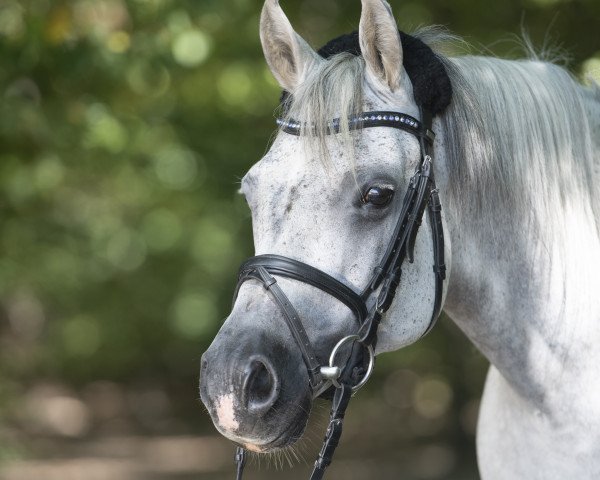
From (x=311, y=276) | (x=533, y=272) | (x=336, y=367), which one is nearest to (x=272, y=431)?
Answer: (x=336, y=367)

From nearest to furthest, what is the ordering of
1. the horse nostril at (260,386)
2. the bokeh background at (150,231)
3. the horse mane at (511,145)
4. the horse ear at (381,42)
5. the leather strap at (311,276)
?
the horse nostril at (260,386)
the leather strap at (311,276)
the horse ear at (381,42)
the horse mane at (511,145)
the bokeh background at (150,231)

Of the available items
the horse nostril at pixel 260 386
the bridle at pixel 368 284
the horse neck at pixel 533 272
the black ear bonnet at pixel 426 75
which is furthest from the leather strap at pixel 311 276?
the black ear bonnet at pixel 426 75

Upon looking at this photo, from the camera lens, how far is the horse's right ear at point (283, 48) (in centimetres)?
255

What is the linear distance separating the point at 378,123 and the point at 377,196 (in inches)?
9.5

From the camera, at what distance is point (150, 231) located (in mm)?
9875

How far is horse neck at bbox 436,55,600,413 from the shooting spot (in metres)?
2.51

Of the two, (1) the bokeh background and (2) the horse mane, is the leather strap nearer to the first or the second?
(1) the bokeh background

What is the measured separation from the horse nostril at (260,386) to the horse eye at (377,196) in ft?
1.81

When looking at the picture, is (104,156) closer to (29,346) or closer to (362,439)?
(362,439)

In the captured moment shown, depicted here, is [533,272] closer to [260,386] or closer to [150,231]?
[260,386]

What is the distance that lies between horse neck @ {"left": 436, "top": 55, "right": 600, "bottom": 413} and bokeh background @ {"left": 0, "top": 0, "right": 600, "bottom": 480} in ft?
2.21

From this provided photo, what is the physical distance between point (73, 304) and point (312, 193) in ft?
37.8

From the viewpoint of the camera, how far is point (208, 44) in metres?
5.01

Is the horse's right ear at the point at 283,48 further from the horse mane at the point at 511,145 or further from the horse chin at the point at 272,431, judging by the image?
the horse chin at the point at 272,431
